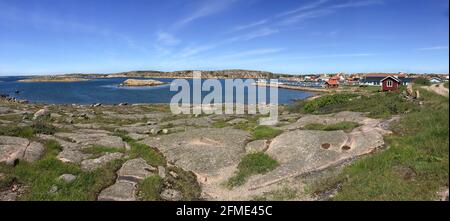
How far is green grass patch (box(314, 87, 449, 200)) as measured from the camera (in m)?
12.7

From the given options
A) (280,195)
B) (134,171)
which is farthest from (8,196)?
(280,195)

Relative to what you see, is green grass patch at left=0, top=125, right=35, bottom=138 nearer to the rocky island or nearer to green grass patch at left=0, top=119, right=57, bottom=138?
green grass patch at left=0, top=119, right=57, bottom=138

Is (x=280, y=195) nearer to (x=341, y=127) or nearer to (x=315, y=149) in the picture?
(x=315, y=149)

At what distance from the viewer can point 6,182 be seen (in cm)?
1862

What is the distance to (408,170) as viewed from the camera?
1509 cm

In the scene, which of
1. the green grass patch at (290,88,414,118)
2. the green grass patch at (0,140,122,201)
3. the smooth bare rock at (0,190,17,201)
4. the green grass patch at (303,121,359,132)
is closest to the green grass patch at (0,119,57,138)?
the green grass patch at (0,140,122,201)

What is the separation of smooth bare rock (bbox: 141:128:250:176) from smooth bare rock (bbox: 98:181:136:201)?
4.93 metres

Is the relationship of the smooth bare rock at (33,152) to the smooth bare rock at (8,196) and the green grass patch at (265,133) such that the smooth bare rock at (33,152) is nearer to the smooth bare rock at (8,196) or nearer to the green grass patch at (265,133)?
the smooth bare rock at (8,196)

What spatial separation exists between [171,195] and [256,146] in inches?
396

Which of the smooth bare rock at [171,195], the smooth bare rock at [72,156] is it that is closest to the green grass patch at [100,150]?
the smooth bare rock at [72,156]

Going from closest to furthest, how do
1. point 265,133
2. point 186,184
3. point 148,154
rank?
point 186,184 → point 148,154 → point 265,133

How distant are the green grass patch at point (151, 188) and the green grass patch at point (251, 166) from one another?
3.93 metres
